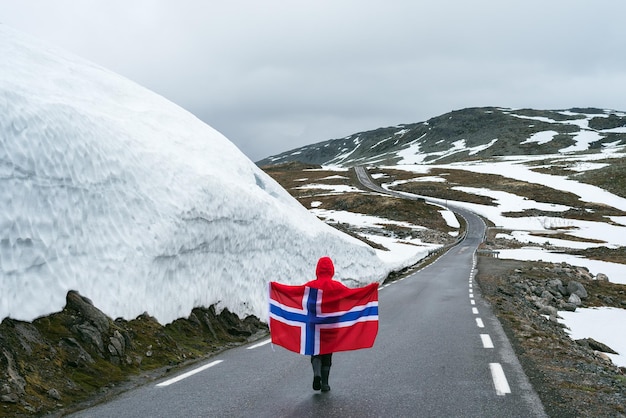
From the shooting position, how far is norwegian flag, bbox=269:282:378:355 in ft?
22.1

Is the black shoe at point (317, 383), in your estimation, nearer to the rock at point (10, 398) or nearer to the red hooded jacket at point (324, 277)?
the red hooded jacket at point (324, 277)

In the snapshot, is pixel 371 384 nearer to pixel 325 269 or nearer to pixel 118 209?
pixel 325 269

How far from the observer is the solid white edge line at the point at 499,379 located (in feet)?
21.9

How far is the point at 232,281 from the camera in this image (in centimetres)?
1260

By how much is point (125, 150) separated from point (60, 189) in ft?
9.83

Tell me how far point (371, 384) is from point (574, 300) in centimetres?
2021

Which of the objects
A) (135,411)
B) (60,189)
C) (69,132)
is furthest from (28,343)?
(69,132)

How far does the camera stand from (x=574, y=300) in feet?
77.5

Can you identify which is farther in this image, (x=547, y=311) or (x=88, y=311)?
(x=547, y=311)

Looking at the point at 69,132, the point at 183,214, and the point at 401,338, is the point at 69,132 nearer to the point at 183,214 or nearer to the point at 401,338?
the point at 183,214

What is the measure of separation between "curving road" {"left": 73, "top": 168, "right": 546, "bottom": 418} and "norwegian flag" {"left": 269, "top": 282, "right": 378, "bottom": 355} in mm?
643

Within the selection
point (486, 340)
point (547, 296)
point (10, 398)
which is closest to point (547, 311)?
point (547, 296)

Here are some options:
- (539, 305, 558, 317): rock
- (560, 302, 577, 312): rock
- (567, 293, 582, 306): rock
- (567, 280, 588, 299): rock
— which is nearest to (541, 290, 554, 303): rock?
(560, 302, 577, 312): rock

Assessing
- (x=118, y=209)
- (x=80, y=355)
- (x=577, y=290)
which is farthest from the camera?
(x=577, y=290)
